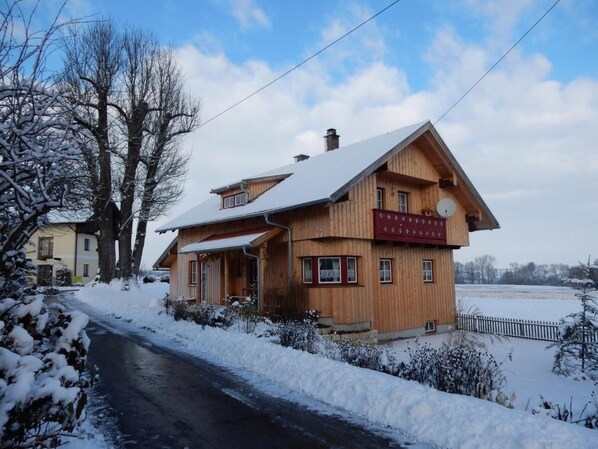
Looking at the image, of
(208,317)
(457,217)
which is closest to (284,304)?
(208,317)

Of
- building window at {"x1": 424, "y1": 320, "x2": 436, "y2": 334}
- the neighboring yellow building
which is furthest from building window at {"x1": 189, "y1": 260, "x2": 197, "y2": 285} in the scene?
the neighboring yellow building

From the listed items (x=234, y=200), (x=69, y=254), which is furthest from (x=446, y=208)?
(x=69, y=254)

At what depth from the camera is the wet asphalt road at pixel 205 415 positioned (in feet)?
18.9

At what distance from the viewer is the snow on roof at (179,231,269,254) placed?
1605cm

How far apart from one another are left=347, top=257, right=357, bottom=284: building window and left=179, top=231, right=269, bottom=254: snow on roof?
3.17 meters

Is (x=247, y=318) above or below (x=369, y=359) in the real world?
above

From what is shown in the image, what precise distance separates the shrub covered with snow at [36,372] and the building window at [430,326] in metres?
16.5

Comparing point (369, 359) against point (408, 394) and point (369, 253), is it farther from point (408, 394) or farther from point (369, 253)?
point (369, 253)

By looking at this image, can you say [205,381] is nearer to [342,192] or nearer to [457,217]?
[342,192]

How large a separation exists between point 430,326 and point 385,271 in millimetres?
3852

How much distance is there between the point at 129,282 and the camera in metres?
30.0

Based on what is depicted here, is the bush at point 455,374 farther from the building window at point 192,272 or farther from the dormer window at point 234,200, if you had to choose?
the building window at point 192,272

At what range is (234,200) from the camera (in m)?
21.4

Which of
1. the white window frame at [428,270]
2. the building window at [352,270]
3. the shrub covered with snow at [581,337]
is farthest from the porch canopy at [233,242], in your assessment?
the shrub covered with snow at [581,337]
